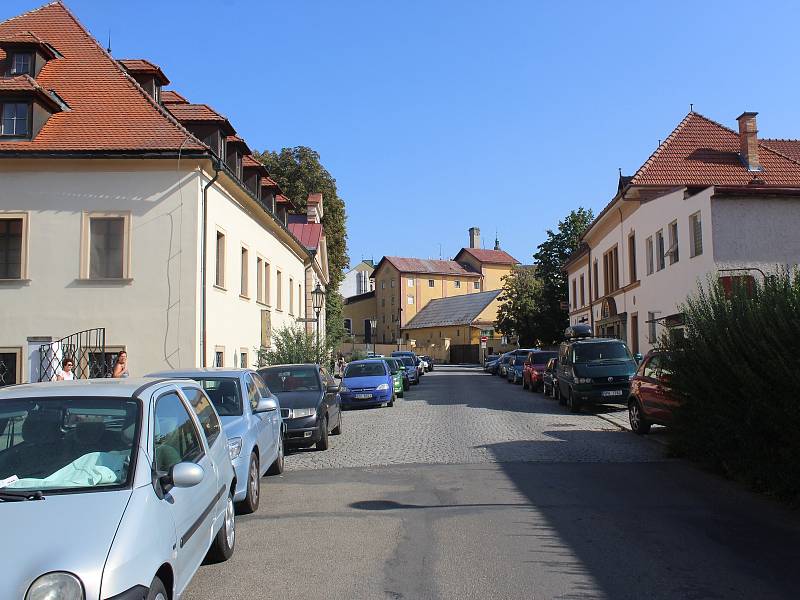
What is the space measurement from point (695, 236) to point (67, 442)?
70.5 feet

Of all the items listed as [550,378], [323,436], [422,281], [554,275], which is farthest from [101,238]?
[422,281]

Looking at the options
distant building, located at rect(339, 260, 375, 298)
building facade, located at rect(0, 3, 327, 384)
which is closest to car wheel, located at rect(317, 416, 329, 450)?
building facade, located at rect(0, 3, 327, 384)

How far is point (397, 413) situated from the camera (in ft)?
70.1

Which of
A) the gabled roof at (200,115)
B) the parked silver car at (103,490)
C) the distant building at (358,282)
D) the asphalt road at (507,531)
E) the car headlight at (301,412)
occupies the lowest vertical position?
the asphalt road at (507,531)

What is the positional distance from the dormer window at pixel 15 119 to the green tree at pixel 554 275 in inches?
1687

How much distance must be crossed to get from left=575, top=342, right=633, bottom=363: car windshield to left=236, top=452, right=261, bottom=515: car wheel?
13.8 meters

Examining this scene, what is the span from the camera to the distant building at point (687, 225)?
20750 mm

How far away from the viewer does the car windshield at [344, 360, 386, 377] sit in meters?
24.1

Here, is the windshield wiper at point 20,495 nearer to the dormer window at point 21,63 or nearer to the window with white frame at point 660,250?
the dormer window at point 21,63

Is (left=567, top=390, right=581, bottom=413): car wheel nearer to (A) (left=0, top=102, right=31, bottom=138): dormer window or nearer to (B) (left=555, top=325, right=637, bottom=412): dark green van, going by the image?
(B) (left=555, top=325, right=637, bottom=412): dark green van

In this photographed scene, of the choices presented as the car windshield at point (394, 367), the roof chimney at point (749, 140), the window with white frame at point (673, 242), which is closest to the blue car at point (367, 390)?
the car windshield at point (394, 367)

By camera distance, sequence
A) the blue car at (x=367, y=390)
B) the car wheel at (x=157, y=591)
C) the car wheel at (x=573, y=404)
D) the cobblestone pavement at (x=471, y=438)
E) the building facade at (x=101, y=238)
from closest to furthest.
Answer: the car wheel at (x=157, y=591), the cobblestone pavement at (x=471, y=438), the building facade at (x=101, y=238), the car wheel at (x=573, y=404), the blue car at (x=367, y=390)

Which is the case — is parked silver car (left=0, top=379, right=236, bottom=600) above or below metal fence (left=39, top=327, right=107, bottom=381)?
below

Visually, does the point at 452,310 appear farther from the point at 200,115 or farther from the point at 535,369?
the point at 200,115
